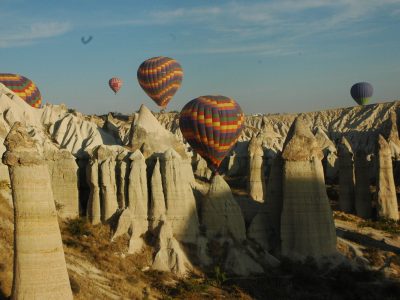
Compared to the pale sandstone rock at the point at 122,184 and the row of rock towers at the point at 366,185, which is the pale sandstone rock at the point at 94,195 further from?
the row of rock towers at the point at 366,185

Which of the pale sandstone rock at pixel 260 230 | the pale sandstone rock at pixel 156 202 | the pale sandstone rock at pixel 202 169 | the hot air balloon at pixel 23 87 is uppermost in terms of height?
the hot air balloon at pixel 23 87

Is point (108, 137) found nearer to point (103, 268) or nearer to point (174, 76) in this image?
point (103, 268)

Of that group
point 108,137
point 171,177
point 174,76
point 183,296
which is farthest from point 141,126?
point 174,76

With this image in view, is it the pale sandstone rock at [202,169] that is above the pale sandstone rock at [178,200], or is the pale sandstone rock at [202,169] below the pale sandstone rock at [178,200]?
above

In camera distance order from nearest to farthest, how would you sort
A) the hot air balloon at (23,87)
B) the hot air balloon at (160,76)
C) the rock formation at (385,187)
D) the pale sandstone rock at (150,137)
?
the pale sandstone rock at (150,137) → the rock formation at (385,187) → the hot air balloon at (23,87) → the hot air balloon at (160,76)

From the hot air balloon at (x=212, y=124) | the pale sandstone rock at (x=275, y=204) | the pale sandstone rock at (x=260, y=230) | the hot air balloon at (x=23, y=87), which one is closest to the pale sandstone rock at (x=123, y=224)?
the pale sandstone rock at (x=260, y=230)

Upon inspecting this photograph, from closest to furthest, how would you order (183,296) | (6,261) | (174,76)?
(6,261)
(183,296)
(174,76)
